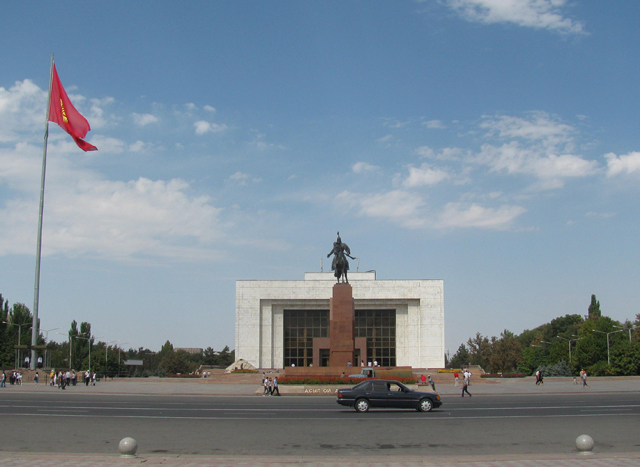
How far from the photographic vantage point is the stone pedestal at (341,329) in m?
41.9

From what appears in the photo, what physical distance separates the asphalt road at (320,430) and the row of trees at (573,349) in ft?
136

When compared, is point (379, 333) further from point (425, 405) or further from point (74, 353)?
point (425, 405)

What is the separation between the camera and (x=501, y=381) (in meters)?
49.3

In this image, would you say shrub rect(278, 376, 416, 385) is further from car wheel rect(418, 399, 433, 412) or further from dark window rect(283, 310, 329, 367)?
dark window rect(283, 310, 329, 367)

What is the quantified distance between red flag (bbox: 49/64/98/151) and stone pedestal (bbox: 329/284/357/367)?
65.2 feet

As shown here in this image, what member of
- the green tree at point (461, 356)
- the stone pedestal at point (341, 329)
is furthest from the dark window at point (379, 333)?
the green tree at point (461, 356)

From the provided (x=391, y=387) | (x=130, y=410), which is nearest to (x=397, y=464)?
(x=391, y=387)

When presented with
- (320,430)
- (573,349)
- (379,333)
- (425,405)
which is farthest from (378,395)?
(573,349)

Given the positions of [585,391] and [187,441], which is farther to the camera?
[585,391]

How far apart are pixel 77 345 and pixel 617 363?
69.2 m

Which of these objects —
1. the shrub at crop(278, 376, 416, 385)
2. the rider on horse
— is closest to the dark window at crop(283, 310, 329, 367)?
the rider on horse

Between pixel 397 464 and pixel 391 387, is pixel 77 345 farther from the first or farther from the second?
pixel 397 464

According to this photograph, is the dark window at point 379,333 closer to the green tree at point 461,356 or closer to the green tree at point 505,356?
the green tree at point 505,356

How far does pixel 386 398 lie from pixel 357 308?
171ft
